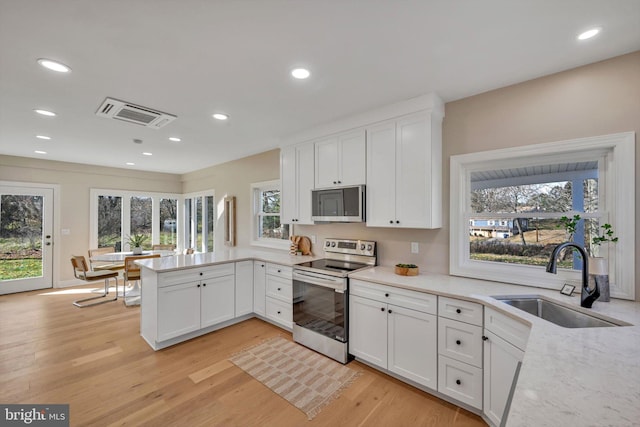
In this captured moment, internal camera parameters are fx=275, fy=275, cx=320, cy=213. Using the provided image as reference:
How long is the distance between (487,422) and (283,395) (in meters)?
1.50

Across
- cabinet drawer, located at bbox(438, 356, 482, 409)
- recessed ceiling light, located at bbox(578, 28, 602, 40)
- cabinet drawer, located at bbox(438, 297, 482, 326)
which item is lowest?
cabinet drawer, located at bbox(438, 356, 482, 409)

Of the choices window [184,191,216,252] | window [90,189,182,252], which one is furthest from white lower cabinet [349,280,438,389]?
window [90,189,182,252]

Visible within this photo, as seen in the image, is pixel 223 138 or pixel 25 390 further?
pixel 223 138

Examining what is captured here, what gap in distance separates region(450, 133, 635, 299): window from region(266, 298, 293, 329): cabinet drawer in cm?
194

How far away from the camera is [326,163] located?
330 cm

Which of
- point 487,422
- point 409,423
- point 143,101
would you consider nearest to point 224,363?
point 409,423

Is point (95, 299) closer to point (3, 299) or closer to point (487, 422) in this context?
point (3, 299)

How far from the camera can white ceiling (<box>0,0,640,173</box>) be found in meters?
1.50

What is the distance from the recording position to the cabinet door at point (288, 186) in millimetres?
3695

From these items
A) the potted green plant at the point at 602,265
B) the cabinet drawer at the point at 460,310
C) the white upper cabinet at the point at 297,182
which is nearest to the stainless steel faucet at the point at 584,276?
the potted green plant at the point at 602,265

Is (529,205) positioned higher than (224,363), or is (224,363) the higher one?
(529,205)

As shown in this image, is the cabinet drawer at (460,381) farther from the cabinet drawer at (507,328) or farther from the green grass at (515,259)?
the green grass at (515,259)

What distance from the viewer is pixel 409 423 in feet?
6.37

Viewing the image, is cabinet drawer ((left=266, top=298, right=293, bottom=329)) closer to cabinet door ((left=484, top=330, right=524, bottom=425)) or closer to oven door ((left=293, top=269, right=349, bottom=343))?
oven door ((left=293, top=269, right=349, bottom=343))
